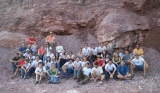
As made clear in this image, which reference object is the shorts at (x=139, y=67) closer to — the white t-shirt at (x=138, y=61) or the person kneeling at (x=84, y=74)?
the white t-shirt at (x=138, y=61)

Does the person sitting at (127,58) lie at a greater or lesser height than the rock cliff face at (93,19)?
lesser

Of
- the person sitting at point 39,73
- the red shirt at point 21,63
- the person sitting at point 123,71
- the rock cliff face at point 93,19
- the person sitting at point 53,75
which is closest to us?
the person sitting at point 123,71

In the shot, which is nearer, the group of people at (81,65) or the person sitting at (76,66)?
the group of people at (81,65)

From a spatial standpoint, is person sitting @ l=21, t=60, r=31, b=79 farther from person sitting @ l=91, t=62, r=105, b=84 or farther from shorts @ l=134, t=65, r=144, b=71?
shorts @ l=134, t=65, r=144, b=71

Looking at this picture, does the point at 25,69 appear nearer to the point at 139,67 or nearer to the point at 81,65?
the point at 81,65

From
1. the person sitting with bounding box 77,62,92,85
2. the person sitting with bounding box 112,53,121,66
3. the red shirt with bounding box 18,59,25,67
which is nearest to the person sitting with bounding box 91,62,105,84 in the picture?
the person sitting with bounding box 77,62,92,85

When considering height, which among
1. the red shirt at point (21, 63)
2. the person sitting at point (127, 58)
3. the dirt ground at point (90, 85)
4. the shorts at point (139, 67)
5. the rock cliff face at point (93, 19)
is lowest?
the dirt ground at point (90, 85)

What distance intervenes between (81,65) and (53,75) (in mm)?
1490

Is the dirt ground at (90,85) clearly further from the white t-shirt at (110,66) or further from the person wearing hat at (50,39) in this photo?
the person wearing hat at (50,39)

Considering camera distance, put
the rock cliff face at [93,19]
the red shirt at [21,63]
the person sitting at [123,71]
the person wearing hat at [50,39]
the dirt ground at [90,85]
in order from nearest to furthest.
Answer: the dirt ground at [90,85]
the person sitting at [123,71]
the red shirt at [21,63]
the rock cliff face at [93,19]
the person wearing hat at [50,39]

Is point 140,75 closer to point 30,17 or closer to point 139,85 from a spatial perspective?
point 139,85

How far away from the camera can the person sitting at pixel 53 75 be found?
1111 centimetres

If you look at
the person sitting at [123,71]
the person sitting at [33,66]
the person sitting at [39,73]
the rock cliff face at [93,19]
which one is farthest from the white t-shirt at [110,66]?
the person sitting at [33,66]

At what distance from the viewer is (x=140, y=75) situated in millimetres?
11391
